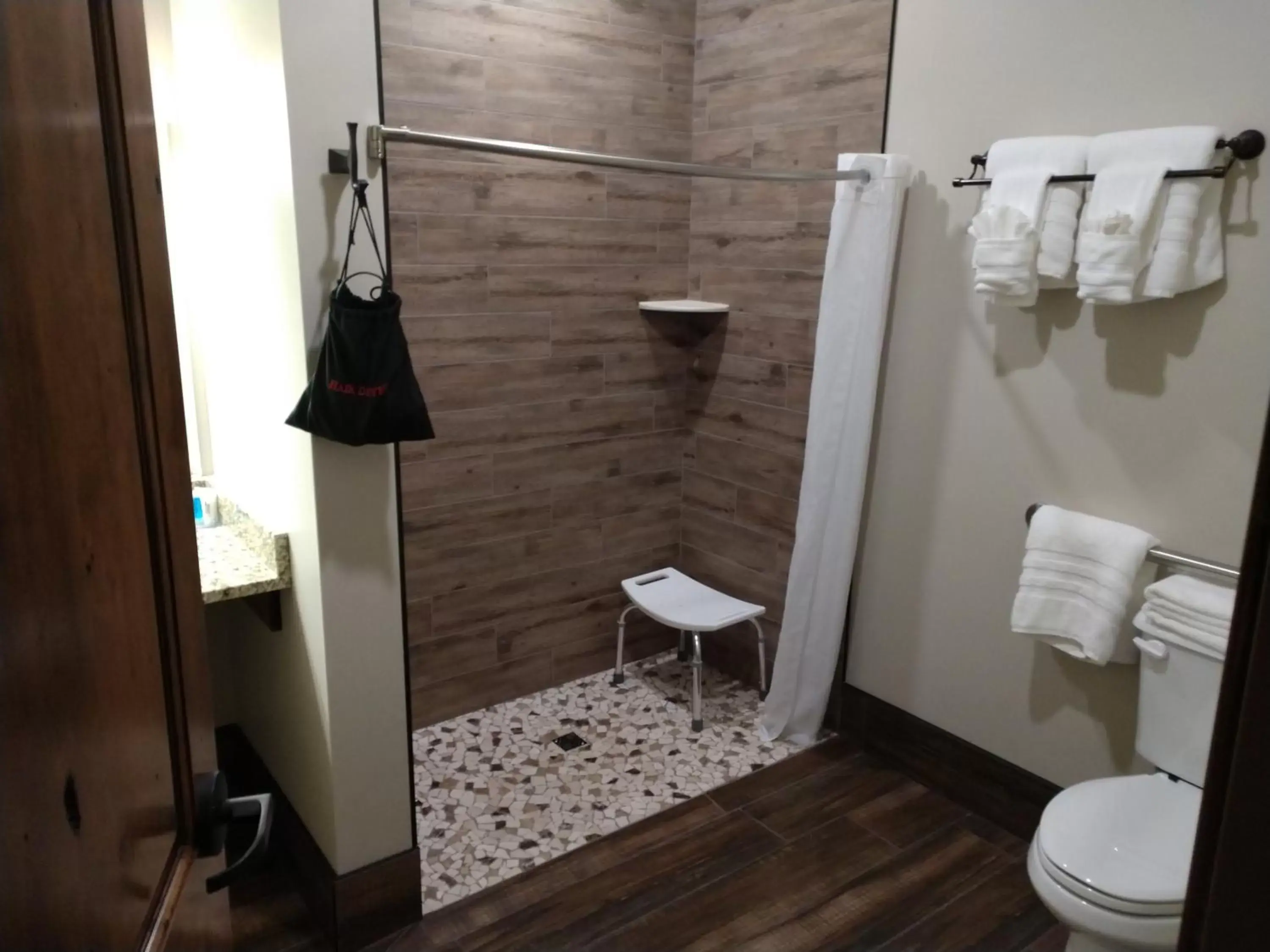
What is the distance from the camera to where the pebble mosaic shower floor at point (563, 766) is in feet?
8.35

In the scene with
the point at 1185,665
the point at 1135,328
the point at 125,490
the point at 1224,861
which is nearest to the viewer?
the point at 1224,861

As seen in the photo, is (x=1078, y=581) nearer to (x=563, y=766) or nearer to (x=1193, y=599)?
(x=1193, y=599)

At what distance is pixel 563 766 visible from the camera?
2.96m

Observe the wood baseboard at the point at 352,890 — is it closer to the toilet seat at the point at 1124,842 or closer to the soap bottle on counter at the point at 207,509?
the soap bottle on counter at the point at 207,509

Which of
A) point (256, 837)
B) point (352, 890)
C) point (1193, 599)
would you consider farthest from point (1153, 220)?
point (352, 890)

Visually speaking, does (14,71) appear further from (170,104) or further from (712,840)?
(712,840)

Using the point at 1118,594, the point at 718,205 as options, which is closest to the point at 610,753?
the point at 1118,594

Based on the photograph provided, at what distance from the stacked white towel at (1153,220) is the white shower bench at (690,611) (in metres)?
1.63

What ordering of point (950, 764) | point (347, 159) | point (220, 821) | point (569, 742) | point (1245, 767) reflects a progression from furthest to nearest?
point (569, 742), point (950, 764), point (347, 159), point (220, 821), point (1245, 767)

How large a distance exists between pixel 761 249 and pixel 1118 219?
4.30 ft

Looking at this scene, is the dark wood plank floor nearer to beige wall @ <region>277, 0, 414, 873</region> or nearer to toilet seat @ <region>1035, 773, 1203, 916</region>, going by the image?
beige wall @ <region>277, 0, 414, 873</region>

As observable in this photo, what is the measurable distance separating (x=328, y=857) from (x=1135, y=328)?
237 centimetres

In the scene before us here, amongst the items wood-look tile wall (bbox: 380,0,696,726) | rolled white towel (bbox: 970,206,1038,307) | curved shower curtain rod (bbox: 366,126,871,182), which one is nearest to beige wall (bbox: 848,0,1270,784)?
rolled white towel (bbox: 970,206,1038,307)

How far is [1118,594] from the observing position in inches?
86.5
